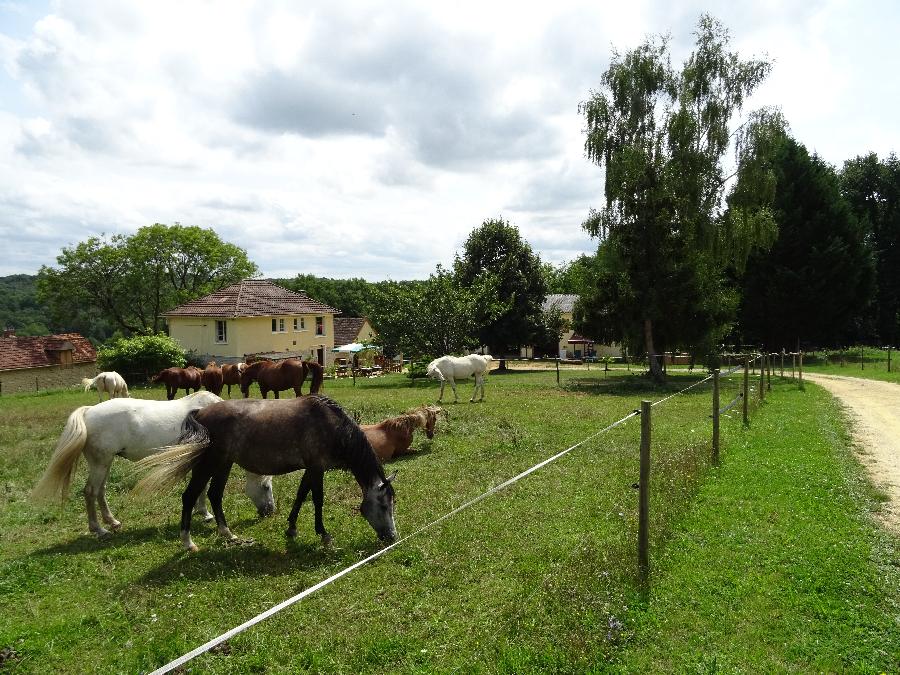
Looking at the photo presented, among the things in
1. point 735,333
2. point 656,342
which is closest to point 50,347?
point 656,342

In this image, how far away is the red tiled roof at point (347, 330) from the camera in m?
57.7

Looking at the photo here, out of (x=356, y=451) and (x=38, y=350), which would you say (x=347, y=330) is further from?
(x=356, y=451)

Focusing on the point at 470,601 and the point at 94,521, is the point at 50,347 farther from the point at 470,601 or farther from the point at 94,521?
the point at 470,601

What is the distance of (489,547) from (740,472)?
4.89 m

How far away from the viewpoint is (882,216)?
4619 cm

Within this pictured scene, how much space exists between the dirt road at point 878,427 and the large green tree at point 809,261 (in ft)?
41.0

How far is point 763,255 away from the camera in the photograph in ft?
118

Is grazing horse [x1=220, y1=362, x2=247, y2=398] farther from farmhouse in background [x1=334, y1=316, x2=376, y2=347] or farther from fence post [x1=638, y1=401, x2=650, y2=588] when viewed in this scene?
farmhouse in background [x1=334, y1=316, x2=376, y2=347]

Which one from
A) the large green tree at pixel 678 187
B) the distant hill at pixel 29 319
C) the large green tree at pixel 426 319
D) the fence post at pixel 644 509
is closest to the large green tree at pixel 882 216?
the large green tree at pixel 678 187

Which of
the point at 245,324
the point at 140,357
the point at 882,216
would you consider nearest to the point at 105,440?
the point at 140,357

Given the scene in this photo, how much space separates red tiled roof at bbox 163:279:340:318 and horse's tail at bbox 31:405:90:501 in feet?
105

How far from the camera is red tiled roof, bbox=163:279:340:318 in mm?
38469

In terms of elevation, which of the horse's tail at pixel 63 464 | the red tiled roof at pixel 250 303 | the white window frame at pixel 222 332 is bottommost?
the horse's tail at pixel 63 464

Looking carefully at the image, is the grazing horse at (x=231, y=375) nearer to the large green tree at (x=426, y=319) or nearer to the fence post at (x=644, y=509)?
the large green tree at (x=426, y=319)
